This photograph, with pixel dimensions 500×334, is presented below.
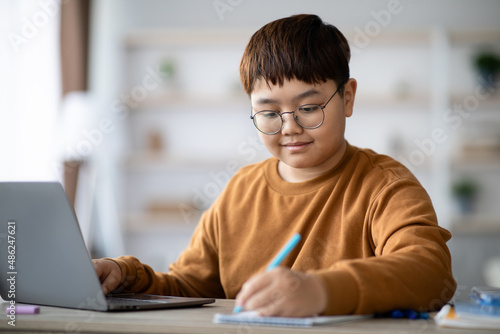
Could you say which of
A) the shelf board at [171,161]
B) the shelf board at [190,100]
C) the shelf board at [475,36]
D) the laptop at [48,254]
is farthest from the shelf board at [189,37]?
the laptop at [48,254]

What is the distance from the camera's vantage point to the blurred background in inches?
167

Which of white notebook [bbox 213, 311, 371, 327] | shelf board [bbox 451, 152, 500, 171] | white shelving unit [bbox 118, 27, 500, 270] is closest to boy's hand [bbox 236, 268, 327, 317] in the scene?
white notebook [bbox 213, 311, 371, 327]

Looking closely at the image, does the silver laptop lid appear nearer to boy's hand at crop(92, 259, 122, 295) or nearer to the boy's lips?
boy's hand at crop(92, 259, 122, 295)

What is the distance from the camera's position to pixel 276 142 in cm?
130

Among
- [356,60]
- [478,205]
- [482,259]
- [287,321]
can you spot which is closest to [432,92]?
[356,60]

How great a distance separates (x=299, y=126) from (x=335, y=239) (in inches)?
10.0

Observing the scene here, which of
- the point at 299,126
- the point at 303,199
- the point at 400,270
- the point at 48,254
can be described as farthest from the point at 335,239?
the point at 48,254

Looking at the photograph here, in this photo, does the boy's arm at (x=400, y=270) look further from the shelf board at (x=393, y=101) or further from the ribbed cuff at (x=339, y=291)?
the shelf board at (x=393, y=101)

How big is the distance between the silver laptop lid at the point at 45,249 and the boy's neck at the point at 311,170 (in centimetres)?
60

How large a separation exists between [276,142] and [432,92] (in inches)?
132

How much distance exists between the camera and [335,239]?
4.18 feet

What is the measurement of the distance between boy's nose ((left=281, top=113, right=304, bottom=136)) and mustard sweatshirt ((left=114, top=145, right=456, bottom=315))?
6.4 inches

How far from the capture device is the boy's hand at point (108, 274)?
3.83 feet

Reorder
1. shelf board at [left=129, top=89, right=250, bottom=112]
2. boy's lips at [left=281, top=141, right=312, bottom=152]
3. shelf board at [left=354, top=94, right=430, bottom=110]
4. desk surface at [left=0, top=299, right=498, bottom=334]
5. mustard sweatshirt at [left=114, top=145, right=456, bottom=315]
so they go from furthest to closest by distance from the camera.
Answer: shelf board at [left=129, top=89, right=250, bottom=112] → shelf board at [left=354, top=94, right=430, bottom=110] → boy's lips at [left=281, top=141, right=312, bottom=152] → mustard sweatshirt at [left=114, top=145, right=456, bottom=315] → desk surface at [left=0, top=299, right=498, bottom=334]
